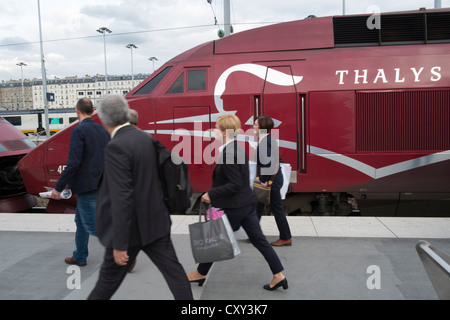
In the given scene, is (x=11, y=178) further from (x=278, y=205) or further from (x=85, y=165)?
(x=278, y=205)

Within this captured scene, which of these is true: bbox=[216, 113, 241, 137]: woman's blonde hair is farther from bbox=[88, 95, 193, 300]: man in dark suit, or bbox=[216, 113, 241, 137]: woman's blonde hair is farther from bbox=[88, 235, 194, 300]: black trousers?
bbox=[88, 235, 194, 300]: black trousers

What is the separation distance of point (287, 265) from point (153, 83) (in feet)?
12.6

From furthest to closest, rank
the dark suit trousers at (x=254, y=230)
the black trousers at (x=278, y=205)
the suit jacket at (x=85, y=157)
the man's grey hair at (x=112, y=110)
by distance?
the black trousers at (x=278, y=205) → the suit jacket at (x=85, y=157) → the dark suit trousers at (x=254, y=230) → the man's grey hair at (x=112, y=110)

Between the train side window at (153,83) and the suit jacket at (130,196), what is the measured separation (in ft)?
13.0

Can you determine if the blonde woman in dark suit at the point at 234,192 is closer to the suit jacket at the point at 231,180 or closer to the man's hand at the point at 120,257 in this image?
the suit jacket at the point at 231,180

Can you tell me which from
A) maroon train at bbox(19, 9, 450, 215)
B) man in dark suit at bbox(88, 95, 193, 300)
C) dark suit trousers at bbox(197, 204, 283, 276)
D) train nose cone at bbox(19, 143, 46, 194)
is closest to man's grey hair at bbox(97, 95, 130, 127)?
man in dark suit at bbox(88, 95, 193, 300)

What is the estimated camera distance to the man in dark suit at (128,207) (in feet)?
8.43

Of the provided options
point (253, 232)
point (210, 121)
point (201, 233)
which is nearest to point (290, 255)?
point (253, 232)

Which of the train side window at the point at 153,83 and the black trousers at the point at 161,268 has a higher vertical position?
the train side window at the point at 153,83

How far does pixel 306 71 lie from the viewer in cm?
622

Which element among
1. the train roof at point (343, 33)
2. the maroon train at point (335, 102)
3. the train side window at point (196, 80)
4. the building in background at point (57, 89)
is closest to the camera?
the maroon train at point (335, 102)

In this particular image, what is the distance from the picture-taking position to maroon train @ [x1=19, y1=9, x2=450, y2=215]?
6.08 meters

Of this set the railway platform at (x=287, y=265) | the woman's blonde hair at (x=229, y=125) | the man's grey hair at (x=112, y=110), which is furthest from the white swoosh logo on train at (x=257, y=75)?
the man's grey hair at (x=112, y=110)

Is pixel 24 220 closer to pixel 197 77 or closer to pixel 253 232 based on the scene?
pixel 197 77
